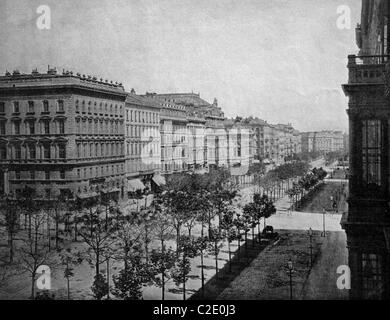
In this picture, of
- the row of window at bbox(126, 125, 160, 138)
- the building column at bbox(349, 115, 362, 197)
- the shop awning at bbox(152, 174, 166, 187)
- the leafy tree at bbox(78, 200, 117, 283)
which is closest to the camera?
the building column at bbox(349, 115, 362, 197)

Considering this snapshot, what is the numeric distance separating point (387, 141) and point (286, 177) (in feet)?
152

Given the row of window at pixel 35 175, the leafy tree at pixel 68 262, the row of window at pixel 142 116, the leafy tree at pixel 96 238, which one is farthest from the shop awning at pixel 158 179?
the leafy tree at pixel 68 262

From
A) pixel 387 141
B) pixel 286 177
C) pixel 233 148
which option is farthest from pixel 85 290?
pixel 233 148

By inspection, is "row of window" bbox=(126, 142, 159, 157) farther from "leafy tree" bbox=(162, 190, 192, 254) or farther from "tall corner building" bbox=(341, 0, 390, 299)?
"tall corner building" bbox=(341, 0, 390, 299)

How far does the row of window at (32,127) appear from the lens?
32.8 m

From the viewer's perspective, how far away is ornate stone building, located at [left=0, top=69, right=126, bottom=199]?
31656 millimetres

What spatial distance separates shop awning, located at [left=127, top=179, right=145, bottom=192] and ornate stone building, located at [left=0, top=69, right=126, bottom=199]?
5.53 feet

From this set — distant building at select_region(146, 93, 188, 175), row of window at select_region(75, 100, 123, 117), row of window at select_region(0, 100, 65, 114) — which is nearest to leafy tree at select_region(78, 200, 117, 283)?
row of window at select_region(0, 100, 65, 114)

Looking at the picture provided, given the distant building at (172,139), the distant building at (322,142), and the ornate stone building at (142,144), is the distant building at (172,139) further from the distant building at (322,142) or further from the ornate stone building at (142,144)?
the distant building at (322,142)

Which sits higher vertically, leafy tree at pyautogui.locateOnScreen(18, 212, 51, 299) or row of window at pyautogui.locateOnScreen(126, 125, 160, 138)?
row of window at pyautogui.locateOnScreen(126, 125, 160, 138)
